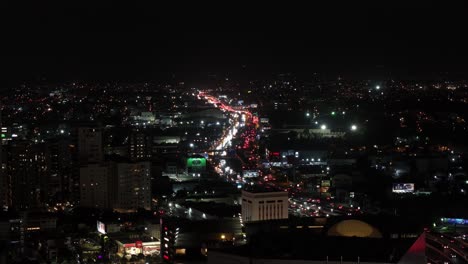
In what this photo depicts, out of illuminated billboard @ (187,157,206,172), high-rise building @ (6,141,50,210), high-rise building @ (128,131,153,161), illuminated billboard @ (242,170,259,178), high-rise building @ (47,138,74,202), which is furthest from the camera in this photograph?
high-rise building @ (128,131,153,161)

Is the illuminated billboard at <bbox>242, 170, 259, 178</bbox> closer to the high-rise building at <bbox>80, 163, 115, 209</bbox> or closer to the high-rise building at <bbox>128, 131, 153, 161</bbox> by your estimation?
the high-rise building at <bbox>128, 131, 153, 161</bbox>

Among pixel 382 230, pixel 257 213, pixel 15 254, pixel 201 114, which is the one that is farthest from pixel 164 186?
pixel 201 114

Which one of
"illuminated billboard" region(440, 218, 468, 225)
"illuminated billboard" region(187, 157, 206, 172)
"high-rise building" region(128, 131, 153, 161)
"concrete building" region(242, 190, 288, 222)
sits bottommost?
"illuminated billboard" region(440, 218, 468, 225)

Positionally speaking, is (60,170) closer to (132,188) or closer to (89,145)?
(89,145)

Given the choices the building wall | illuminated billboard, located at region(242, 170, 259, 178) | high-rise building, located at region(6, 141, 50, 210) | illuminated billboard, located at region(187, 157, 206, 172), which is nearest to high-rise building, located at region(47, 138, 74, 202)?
high-rise building, located at region(6, 141, 50, 210)

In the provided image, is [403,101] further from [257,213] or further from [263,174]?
[257,213]

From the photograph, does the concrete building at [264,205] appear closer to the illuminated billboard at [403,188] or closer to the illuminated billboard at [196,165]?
the illuminated billboard at [403,188]
